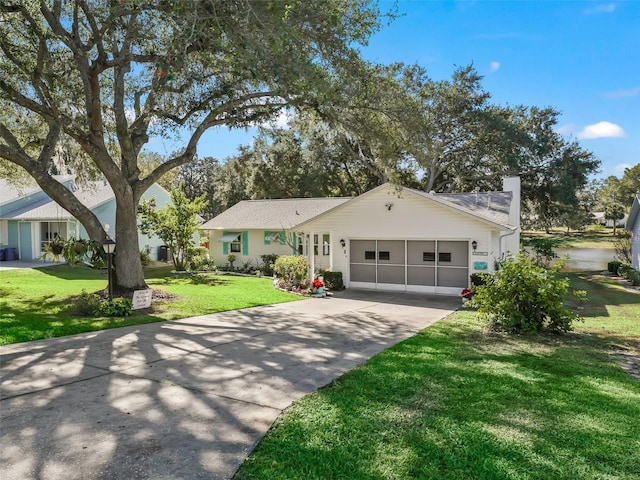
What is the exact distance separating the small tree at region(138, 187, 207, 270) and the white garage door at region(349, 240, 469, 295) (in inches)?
367

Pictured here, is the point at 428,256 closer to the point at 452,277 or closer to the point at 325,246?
the point at 452,277

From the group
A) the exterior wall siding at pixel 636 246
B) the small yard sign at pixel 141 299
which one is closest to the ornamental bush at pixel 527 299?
the small yard sign at pixel 141 299

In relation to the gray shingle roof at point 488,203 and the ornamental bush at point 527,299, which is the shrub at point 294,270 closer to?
the gray shingle roof at point 488,203

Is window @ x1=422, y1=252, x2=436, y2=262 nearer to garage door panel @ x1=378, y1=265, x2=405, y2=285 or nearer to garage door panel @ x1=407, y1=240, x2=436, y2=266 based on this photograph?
garage door panel @ x1=407, y1=240, x2=436, y2=266

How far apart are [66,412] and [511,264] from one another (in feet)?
27.9

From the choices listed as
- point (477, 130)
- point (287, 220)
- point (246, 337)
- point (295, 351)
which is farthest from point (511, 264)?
point (477, 130)

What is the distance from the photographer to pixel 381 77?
438 inches

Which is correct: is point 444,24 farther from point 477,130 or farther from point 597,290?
point 477,130

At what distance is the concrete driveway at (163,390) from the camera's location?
356 centimetres

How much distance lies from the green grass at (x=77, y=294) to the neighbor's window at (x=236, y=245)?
2.87 meters

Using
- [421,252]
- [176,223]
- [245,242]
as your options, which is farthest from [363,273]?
[176,223]

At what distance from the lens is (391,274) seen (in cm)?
1644

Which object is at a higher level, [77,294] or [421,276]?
[421,276]

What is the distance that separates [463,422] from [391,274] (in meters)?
12.2
